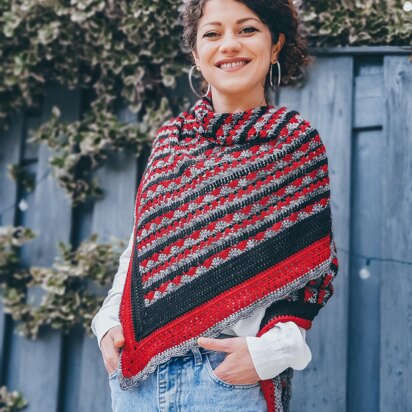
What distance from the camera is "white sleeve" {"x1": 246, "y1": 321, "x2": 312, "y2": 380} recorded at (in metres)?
1.62

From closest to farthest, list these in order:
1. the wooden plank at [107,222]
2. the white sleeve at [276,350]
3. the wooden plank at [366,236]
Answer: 1. the white sleeve at [276,350]
2. the wooden plank at [366,236]
3. the wooden plank at [107,222]

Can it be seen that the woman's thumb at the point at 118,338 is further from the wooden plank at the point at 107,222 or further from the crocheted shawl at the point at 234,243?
the wooden plank at the point at 107,222

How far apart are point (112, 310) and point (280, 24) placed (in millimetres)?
958

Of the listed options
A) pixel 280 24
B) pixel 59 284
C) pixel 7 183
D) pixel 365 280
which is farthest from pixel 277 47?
pixel 7 183

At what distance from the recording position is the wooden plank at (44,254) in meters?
2.81

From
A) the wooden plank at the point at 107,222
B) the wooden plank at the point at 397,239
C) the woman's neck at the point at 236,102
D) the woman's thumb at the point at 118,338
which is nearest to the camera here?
the woman's thumb at the point at 118,338

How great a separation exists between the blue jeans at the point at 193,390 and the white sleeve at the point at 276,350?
0.09 meters

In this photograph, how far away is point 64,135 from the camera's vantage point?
294 cm

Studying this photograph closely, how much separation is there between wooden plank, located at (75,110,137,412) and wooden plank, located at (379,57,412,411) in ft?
3.34

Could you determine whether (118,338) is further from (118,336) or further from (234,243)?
(234,243)

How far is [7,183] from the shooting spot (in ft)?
10.0

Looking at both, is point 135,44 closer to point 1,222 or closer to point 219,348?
point 1,222

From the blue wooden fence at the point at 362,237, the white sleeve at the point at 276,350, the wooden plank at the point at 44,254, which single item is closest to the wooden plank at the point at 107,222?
the blue wooden fence at the point at 362,237

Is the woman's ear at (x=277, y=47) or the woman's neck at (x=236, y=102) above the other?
the woman's ear at (x=277, y=47)
